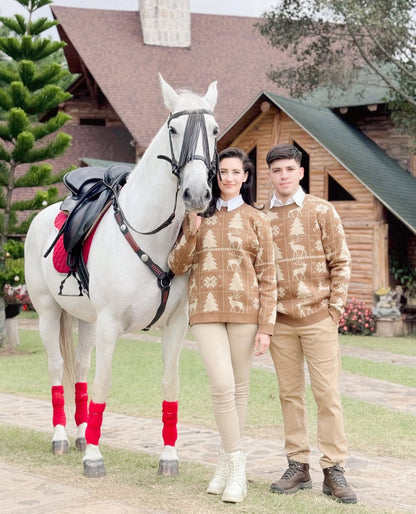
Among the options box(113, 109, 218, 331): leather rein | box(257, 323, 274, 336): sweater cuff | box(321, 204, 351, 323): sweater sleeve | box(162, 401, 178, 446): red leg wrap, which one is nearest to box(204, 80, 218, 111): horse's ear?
box(113, 109, 218, 331): leather rein

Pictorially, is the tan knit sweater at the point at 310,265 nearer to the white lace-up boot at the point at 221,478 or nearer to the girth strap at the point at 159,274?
the girth strap at the point at 159,274

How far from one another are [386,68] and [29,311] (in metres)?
12.9

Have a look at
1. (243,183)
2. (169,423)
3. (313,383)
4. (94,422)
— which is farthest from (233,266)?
(94,422)

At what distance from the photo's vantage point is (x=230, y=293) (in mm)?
4180

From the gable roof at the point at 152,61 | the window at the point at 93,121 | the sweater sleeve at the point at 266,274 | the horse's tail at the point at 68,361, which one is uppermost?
the gable roof at the point at 152,61

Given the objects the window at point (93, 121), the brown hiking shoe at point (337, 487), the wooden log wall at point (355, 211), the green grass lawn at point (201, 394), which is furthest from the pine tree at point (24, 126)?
the window at point (93, 121)

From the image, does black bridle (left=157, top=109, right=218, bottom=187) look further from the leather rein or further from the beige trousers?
the beige trousers

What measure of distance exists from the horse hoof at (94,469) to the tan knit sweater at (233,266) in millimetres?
1236

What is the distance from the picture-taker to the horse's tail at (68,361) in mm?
5859

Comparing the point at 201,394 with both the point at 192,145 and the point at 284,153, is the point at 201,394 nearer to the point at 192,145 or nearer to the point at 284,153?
the point at 284,153

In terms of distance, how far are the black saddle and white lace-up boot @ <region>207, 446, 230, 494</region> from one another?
1.51m

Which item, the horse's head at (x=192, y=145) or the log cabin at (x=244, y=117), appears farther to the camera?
the log cabin at (x=244, y=117)

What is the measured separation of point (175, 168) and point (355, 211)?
12954 millimetres

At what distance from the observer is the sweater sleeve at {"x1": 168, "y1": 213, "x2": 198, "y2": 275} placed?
4188mm
